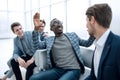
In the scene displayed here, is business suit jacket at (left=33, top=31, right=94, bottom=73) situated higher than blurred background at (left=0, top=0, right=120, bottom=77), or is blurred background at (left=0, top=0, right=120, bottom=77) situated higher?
blurred background at (left=0, top=0, right=120, bottom=77)

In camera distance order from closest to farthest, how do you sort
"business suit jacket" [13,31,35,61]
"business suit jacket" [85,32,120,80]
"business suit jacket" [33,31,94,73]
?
"business suit jacket" [85,32,120,80], "business suit jacket" [33,31,94,73], "business suit jacket" [13,31,35,61]

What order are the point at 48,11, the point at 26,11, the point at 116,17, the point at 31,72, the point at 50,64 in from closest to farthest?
the point at 116,17 → the point at 50,64 → the point at 31,72 → the point at 48,11 → the point at 26,11

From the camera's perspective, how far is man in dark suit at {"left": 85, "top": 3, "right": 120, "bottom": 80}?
1.35 meters

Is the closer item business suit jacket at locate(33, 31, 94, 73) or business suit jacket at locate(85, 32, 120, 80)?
business suit jacket at locate(85, 32, 120, 80)

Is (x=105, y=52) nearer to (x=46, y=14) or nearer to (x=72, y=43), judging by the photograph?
(x=72, y=43)

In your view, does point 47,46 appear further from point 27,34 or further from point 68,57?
point 27,34

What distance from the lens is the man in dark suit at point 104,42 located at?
1.35 meters

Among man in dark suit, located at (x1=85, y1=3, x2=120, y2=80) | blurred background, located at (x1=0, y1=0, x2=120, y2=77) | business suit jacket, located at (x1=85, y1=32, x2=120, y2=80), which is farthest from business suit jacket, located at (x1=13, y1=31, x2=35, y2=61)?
business suit jacket, located at (x1=85, y1=32, x2=120, y2=80)

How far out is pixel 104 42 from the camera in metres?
1.45

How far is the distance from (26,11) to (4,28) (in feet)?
3.70

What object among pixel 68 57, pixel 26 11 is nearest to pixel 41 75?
pixel 68 57

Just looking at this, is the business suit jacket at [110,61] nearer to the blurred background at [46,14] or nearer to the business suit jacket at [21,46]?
the blurred background at [46,14]

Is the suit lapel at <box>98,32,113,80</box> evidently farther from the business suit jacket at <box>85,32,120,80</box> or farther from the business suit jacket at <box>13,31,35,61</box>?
the business suit jacket at <box>13,31,35,61</box>

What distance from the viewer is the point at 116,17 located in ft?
8.21
